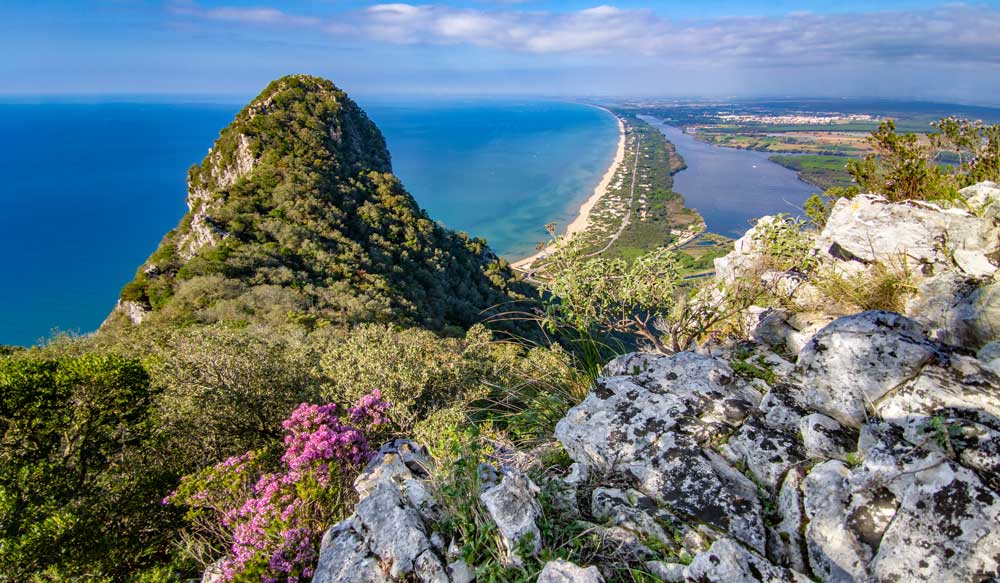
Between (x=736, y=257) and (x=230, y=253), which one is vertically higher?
(x=736, y=257)

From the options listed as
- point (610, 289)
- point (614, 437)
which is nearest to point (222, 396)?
point (610, 289)

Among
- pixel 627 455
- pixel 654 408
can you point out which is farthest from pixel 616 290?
pixel 627 455

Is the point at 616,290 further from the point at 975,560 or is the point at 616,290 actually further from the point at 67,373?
the point at 67,373

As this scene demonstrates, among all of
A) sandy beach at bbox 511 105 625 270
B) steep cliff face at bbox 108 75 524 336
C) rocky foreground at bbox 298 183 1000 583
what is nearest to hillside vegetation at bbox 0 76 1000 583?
rocky foreground at bbox 298 183 1000 583

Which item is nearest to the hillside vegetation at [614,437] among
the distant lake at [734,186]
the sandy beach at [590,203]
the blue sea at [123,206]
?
the distant lake at [734,186]

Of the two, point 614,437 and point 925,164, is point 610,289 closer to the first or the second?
point 614,437

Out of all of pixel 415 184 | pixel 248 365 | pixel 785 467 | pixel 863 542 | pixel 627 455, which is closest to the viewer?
pixel 863 542

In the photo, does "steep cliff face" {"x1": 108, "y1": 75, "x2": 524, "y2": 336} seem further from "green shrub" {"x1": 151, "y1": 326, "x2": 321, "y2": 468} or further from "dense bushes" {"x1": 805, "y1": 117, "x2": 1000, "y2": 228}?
"dense bushes" {"x1": 805, "y1": 117, "x2": 1000, "y2": 228}
